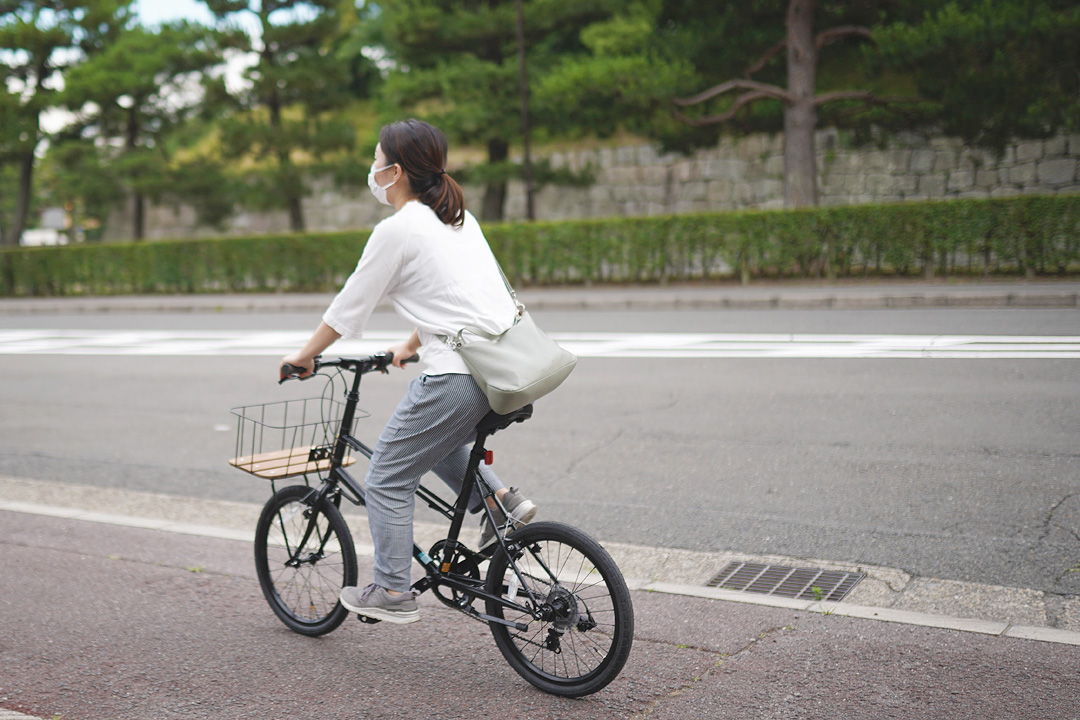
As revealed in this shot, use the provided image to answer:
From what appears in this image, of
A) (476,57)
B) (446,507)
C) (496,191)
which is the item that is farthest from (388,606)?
(496,191)

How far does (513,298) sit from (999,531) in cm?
301

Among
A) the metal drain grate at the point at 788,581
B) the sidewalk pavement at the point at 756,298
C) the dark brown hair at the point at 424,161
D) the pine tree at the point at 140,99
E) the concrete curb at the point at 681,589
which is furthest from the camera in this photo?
the pine tree at the point at 140,99

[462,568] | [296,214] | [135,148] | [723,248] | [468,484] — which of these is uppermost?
Result: [135,148]

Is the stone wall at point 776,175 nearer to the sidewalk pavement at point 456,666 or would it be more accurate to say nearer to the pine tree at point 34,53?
the pine tree at point 34,53

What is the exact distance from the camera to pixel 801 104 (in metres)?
22.3

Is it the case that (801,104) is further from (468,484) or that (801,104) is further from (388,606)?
(388,606)

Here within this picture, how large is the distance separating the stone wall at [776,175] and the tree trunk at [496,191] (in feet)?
6.94

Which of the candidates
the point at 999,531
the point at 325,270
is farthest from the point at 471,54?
the point at 999,531

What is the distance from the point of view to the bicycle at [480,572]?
3084mm

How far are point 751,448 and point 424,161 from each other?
4.11m

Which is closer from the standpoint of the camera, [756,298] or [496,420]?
[496,420]

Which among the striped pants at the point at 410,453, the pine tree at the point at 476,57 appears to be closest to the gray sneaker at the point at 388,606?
the striped pants at the point at 410,453

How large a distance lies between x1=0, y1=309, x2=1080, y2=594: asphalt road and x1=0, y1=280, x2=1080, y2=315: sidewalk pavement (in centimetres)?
254

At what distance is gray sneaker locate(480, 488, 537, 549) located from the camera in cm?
325
